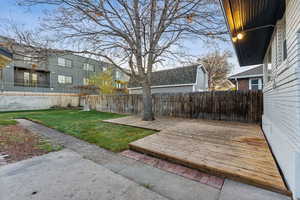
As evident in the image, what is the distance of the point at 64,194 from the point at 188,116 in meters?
6.64

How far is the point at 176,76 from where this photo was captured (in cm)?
1324

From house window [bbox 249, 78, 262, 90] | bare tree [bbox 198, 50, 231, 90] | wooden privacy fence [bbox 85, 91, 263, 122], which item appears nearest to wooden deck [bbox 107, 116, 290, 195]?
wooden privacy fence [bbox 85, 91, 263, 122]

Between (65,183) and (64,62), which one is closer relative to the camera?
(65,183)

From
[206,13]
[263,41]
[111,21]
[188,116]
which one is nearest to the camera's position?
[263,41]

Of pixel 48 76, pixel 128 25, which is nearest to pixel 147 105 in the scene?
pixel 128 25

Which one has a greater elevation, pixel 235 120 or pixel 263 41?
pixel 263 41

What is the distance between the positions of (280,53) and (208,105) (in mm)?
4028

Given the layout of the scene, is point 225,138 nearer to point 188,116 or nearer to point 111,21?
point 188,116

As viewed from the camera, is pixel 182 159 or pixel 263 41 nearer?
pixel 182 159

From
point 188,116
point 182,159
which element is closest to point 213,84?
point 188,116

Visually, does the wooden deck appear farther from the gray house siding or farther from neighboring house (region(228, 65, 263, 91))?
the gray house siding

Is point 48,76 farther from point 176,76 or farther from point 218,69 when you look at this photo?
point 218,69

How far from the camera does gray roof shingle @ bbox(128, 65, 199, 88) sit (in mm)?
12141

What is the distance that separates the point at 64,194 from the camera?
1661mm
